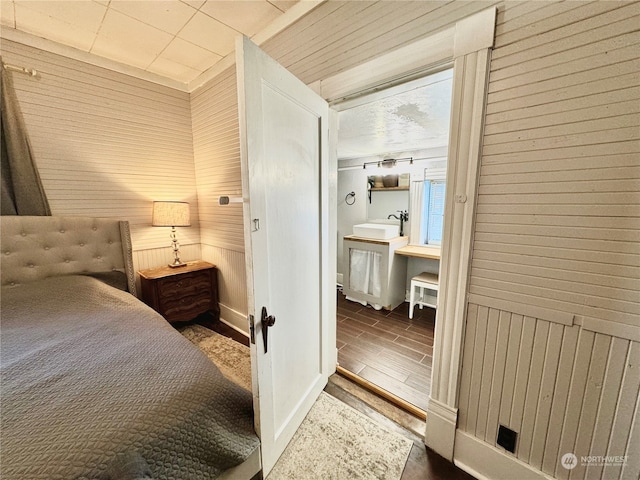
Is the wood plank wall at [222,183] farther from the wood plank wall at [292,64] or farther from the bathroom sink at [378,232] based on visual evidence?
the bathroom sink at [378,232]

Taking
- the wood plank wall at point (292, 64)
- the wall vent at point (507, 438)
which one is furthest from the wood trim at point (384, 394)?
the wood plank wall at point (292, 64)

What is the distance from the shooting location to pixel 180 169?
2.59 metres

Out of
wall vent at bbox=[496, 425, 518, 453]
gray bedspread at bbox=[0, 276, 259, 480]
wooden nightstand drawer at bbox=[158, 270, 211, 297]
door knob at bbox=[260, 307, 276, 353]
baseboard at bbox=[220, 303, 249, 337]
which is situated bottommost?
baseboard at bbox=[220, 303, 249, 337]

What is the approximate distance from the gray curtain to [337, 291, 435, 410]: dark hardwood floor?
2.76 metres

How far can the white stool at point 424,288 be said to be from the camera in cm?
279

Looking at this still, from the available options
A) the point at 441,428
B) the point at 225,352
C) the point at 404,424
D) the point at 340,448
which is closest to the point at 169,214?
the point at 225,352

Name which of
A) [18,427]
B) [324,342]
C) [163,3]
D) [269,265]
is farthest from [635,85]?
[163,3]

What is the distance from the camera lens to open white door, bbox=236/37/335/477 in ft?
3.12

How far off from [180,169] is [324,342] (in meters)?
2.31

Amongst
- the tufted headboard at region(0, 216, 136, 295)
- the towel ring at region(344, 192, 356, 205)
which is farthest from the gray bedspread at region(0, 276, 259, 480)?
the towel ring at region(344, 192, 356, 205)

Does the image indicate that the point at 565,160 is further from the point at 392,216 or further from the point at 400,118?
the point at 392,216

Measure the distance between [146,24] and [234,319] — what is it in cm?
253

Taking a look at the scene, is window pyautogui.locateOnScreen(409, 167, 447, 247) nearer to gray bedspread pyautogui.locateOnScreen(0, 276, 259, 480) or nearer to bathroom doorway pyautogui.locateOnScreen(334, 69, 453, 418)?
bathroom doorway pyautogui.locateOnScreen(334, 69, 453, 418)

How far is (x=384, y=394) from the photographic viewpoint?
1680 mm
